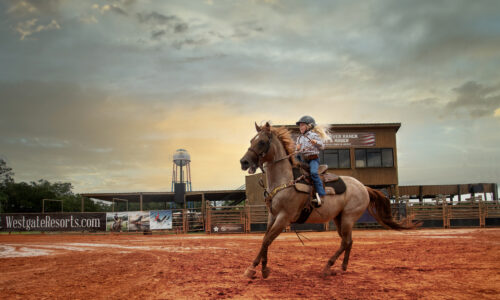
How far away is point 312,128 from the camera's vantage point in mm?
6684

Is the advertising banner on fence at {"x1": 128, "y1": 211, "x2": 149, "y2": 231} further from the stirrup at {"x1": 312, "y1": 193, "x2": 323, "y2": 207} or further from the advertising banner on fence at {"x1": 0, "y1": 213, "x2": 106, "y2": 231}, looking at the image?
the stirrup at {"x1": 312, "y1": 193, "x2": 323, "y2": 207}

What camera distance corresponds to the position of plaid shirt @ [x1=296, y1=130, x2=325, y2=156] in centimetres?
649

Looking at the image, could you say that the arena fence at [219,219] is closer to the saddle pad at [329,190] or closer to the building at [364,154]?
the building at [364,154]

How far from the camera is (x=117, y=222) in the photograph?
25.6m

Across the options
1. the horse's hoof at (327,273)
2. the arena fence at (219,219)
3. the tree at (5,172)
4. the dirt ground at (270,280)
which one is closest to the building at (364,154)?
the arena fence at (219,219)

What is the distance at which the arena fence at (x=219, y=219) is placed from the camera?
23672 millimetres

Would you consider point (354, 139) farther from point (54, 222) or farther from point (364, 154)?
point (54, 222)

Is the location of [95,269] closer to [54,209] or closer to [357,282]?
[357,282]

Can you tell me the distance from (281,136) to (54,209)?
51115 mm

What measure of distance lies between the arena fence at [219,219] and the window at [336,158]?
5.55m

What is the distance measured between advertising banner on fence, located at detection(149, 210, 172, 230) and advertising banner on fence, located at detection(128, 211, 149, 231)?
37 centimetres

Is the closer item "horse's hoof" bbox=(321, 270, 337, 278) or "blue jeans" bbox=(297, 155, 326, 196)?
"horse's hoof" bbox=(321, 270, 337, 278)

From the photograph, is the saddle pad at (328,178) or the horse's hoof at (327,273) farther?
the saddle pad at (328,178)

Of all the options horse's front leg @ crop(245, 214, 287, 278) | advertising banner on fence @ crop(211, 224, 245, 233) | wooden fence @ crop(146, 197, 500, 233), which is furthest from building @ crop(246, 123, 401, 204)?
horse's front leg @ crop(245, 214, 287, 278)
